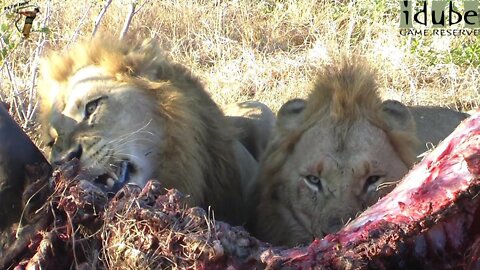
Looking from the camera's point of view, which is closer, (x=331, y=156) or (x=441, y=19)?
(x=331, y=156)

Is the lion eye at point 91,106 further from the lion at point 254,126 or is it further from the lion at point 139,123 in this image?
the lion at point 254,126

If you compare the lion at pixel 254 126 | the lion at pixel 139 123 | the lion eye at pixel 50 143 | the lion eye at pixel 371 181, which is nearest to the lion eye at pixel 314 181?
the lion eye at pixel 371 181

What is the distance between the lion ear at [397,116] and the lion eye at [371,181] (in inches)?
14.1

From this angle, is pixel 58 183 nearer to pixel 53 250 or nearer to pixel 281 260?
pixel 53 250

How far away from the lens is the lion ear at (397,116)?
446 centimetres

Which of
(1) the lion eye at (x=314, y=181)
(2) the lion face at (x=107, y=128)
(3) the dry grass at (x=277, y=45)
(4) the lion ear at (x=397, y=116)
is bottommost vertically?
(3) the dry grass at (x=277, y=45)

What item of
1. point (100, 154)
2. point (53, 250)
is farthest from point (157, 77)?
point (53, 250)

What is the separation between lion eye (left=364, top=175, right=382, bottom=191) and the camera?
4.16 metres

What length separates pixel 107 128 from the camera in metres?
4.21

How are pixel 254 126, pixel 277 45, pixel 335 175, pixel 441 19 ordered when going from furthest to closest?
pixel 277 45 → pixel 441 19 → pixel 254 126 → pixel 335 175

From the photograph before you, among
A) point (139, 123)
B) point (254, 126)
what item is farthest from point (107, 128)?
point (254, 126)

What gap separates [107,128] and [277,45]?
16.3 ft

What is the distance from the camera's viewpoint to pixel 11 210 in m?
3.40

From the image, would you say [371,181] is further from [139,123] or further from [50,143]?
[50,143]
